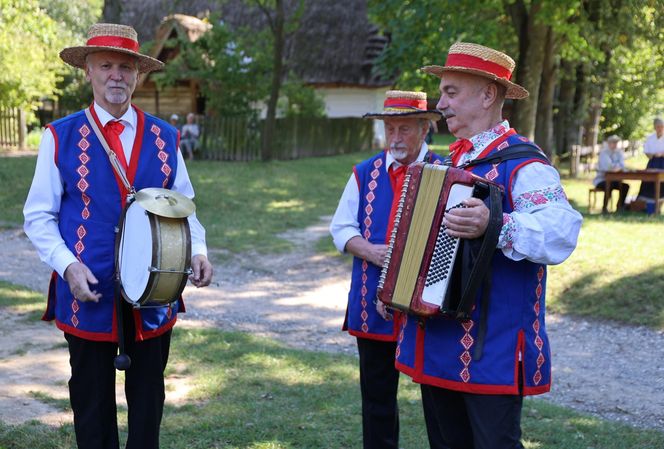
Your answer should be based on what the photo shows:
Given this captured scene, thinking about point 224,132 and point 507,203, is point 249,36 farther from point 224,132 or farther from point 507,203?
point 507,203

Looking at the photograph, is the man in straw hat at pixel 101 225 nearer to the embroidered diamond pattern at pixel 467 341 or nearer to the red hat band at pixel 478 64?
the embroidered diamond pattern at pixel 467 341

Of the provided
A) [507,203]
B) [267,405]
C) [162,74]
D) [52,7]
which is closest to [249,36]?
[162,74]

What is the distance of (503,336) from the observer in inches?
122

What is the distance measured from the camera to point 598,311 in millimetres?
8938

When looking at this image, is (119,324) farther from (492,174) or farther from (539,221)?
(539,221)

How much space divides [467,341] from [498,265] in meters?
0.31

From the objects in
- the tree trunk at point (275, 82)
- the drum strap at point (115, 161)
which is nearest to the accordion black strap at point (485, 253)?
the drum strap at point (115, 161)

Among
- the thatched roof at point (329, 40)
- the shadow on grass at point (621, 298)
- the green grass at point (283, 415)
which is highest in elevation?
the thatched roof at point (329, 40)

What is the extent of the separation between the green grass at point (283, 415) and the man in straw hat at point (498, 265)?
210 centimetres

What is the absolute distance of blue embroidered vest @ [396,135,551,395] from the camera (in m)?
3.10

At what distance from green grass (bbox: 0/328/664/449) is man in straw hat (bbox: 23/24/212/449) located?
112 centimetres

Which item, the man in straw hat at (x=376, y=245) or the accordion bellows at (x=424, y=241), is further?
the man in straw hat at (x=376, y=245)

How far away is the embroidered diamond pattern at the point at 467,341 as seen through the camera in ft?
10.3

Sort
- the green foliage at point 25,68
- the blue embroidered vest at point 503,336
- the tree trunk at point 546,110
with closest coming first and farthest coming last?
the blue embroidered vest at point 503,336
the tree trunk at point 546,110
the green foliage at point 25,68
